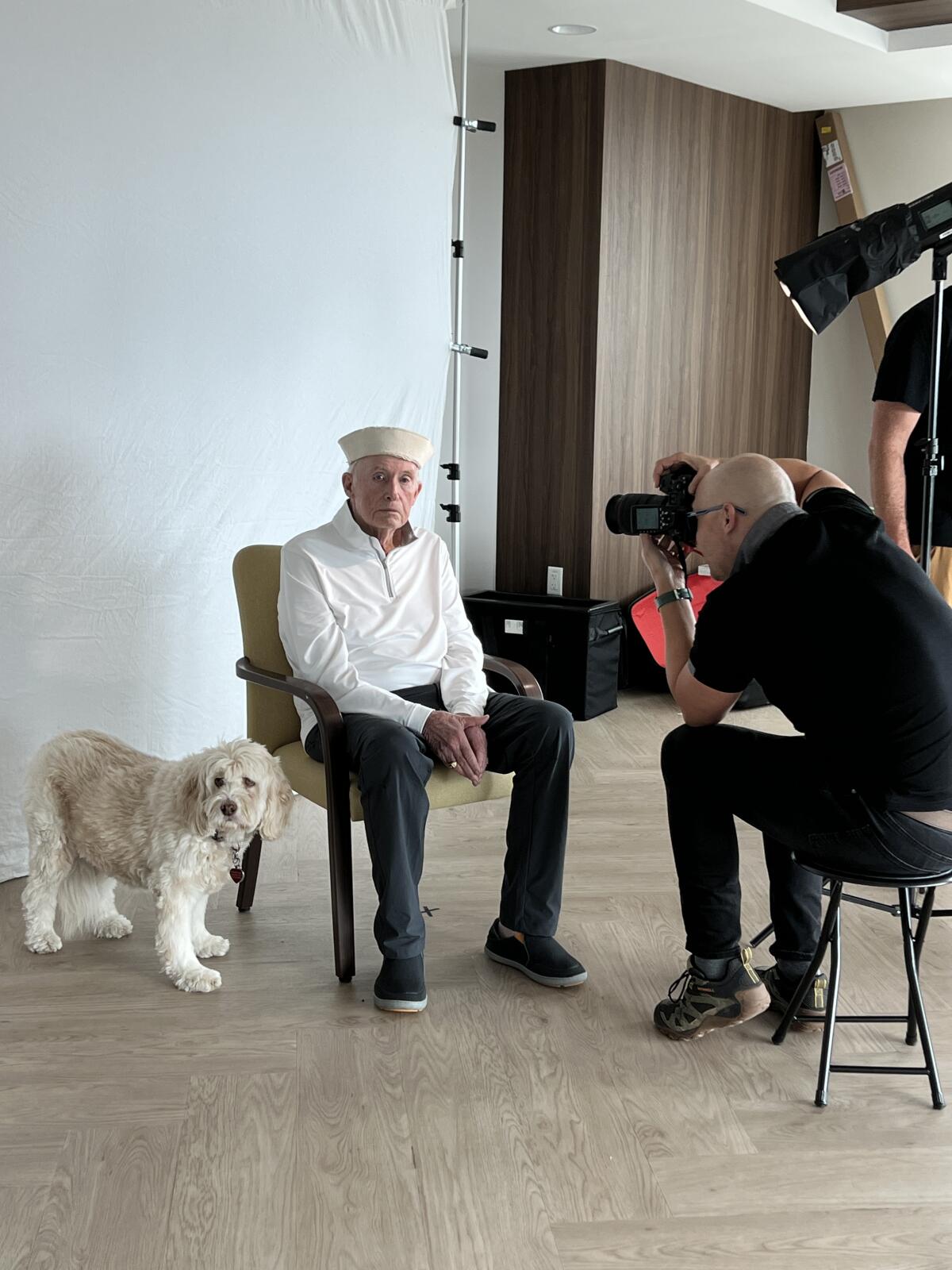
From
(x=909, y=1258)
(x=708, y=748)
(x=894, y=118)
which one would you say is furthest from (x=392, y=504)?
(x=894, y=118)

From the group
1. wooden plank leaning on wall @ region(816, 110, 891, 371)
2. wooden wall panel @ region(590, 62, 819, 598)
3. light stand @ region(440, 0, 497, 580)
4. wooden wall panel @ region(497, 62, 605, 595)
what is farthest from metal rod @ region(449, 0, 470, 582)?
wooden plank leaning on wall @ region(816, 110, 891, 371)

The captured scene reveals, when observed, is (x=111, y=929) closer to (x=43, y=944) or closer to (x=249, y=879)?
(x=43, y=944)

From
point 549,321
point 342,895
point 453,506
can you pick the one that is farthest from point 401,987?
point 549,321

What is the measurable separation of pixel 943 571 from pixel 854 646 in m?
1.52

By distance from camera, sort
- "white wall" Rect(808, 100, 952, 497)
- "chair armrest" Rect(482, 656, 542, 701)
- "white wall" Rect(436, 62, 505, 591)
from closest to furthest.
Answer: "chair armrest" Rect(482, 656, 542, 701), "white wall" Rect(436, 62, 505, 591), "white wall" Rect(808, 100, 952, 497)

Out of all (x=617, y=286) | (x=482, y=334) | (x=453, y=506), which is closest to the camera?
(x=453, y=506)

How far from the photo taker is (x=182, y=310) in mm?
3205

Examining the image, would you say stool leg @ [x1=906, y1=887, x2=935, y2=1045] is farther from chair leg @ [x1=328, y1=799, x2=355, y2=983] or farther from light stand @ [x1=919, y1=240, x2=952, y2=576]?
chair leg @ [x1=328, y1=799, x2=355, y2=983]

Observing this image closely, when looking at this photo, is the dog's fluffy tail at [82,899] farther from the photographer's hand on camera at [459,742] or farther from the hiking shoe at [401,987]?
the photographer's hand on camera at [459,742]

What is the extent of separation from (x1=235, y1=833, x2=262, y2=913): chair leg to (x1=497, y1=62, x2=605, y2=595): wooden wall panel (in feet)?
7.70

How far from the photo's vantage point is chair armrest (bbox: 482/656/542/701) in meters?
2.74

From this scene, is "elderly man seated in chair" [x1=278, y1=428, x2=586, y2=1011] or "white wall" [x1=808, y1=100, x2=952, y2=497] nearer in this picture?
"elderly man seated in chair" [x1=278, y1=428, x2=586, y2=1011]

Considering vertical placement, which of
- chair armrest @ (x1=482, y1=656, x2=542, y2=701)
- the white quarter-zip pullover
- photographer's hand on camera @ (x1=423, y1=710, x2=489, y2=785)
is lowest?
photographer's hand on camera @ (x1=423, y1=710, x2=489, y2=785)

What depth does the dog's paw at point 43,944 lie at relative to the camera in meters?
2.58
